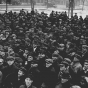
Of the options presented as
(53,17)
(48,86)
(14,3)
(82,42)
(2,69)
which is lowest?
(48,86)

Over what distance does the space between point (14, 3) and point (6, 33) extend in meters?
40.7

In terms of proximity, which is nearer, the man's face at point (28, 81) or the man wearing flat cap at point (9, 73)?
the man's face at point (28, 81)

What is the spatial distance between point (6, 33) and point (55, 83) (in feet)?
8.14

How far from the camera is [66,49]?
12.1 feet

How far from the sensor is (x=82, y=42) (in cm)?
412

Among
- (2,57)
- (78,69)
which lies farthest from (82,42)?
(2,57)

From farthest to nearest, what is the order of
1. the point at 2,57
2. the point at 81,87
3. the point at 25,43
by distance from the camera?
the point at 25,43 < the point at 2,57 < the point at 81,87

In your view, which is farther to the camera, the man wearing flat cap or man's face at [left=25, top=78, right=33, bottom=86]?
the man wearing flat cap

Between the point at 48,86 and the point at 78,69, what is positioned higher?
the point at 78,69

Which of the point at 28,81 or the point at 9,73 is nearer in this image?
the point at 28,81

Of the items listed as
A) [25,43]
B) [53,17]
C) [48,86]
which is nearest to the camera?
[48,86]

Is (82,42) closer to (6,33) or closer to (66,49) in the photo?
(66,49)

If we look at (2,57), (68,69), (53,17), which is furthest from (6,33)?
(53,17)

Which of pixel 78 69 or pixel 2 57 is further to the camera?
pixel 2 57
